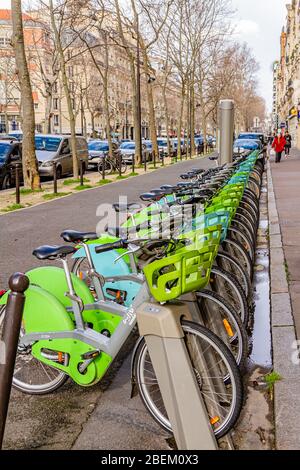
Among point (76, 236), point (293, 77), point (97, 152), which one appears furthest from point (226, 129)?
point (293, 77)

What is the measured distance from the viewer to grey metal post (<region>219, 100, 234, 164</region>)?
14992mm

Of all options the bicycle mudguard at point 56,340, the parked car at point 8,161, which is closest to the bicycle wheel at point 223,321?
the bicycle mudguard at point 56,340

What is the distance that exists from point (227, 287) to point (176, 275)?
1500mm

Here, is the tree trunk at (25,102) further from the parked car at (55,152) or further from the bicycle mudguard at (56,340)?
the bicycle mudguard at (56,340)

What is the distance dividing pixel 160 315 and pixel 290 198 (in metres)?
11.3

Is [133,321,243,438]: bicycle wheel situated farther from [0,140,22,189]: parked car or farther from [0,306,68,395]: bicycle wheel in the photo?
[0,140,22,189]: parked car

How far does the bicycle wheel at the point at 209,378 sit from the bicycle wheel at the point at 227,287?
110 centimetres

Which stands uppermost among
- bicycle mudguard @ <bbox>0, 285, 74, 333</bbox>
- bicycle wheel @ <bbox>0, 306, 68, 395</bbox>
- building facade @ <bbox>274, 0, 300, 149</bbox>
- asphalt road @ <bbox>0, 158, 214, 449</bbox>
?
building facade @ <bbox>274, 0, 300, 149</bbox>

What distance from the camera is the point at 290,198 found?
44.7ft

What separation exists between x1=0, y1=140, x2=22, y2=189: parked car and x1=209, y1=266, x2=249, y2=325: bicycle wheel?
14820mm

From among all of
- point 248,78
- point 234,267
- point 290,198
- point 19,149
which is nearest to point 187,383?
point 234,267

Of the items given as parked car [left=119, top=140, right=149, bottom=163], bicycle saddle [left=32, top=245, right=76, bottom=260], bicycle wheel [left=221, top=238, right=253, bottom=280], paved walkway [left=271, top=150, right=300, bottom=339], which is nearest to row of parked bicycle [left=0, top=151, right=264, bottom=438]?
bicycle saddle [left=32, top=245, right=76, bottom=260]

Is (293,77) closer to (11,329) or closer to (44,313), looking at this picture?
(44,313)

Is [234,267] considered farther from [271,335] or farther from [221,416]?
[221,416]
